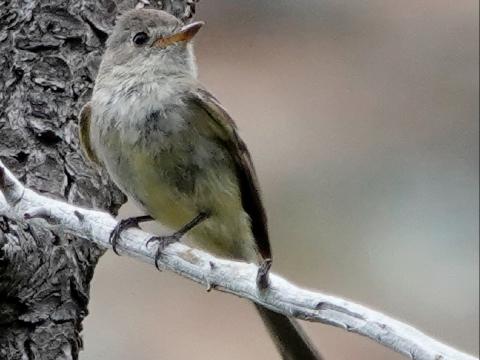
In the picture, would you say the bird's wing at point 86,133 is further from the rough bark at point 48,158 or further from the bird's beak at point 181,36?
the bird's beak at point 181,36

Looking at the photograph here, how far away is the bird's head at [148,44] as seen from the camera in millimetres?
4566

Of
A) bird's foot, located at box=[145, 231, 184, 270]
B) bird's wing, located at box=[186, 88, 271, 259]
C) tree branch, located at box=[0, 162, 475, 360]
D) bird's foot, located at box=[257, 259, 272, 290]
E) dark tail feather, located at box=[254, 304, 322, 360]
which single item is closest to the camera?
tree branch, located at box=[0, 162, 475, 360]

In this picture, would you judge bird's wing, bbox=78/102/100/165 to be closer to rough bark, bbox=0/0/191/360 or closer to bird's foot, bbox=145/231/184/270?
rough bark, bbox=0/0/191/360

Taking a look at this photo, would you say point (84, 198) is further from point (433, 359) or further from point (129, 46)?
point (433, 359)

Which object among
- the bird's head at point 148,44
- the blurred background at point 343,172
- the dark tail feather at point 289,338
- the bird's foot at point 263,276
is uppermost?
the bird's head at point 148,44

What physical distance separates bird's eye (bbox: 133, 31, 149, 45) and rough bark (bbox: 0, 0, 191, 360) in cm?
12

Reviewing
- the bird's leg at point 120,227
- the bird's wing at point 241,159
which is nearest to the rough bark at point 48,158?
the bird's leg at point 120,227

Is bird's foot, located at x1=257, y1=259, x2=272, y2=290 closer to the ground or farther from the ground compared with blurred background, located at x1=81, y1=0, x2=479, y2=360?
farther from the ground

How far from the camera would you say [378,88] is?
10695 millimetres

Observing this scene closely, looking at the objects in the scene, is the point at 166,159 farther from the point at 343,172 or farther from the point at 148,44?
the point at 343,172

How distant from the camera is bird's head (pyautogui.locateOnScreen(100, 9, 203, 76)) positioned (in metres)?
4.57

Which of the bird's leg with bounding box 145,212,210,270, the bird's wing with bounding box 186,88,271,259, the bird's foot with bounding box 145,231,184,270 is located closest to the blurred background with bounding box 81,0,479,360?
the bird's wing with bounding box 186,88,271,259

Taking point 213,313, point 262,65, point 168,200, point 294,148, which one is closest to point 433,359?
point 168,200

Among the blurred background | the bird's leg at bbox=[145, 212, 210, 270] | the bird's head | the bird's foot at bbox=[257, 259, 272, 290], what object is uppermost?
the bird's head
